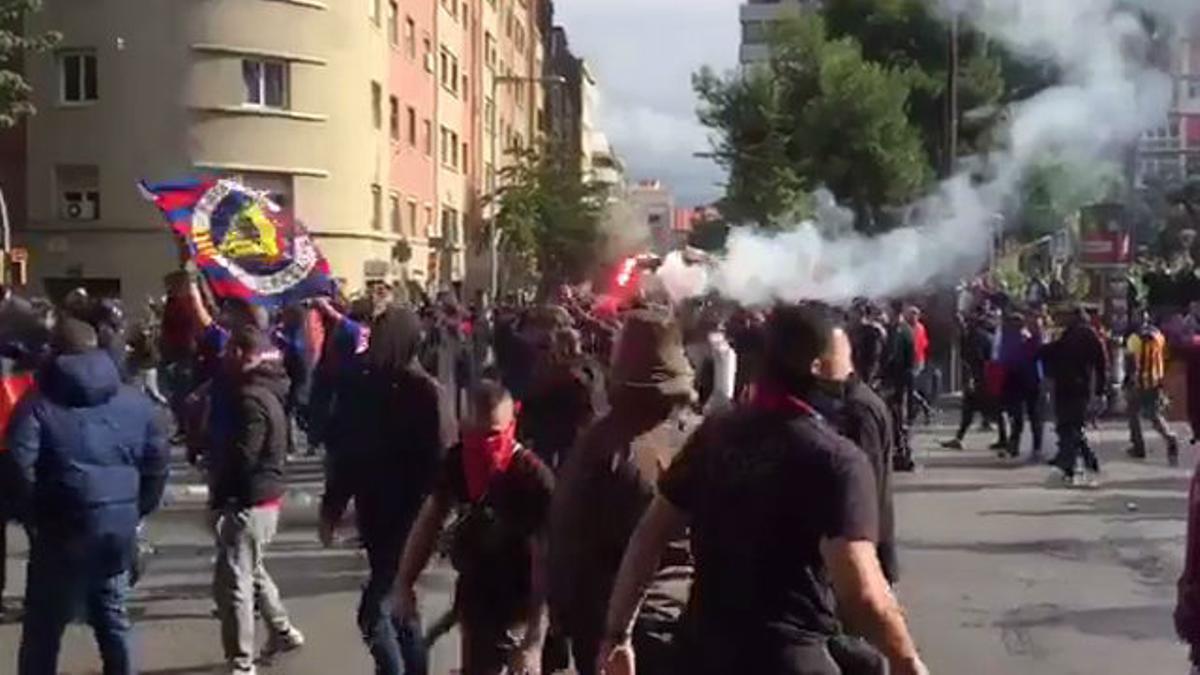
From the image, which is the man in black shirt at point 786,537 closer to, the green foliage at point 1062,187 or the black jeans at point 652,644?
the black jeans at point 652,644

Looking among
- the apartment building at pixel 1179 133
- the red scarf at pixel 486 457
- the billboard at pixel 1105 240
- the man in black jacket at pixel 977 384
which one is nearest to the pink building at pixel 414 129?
the billboard at pixel 1105 240

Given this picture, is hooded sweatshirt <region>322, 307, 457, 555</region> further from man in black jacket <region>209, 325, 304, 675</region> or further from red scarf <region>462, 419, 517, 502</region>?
red scarf <region>462, 419, 517, 502</region>

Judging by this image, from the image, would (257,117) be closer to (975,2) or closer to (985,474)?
(975,2)

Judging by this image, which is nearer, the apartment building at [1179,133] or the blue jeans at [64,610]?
the blue jeans at [64,610]

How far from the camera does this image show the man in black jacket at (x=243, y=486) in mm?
8289

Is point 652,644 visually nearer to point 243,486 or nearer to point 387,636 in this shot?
point 387,636

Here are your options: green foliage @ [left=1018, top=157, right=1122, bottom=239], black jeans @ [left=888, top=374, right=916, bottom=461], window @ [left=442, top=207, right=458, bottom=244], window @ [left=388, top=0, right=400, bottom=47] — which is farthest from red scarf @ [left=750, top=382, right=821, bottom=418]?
window @ [left=442, top=207, right=458, bottom=244]

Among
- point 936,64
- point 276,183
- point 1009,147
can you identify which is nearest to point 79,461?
point 1009,147

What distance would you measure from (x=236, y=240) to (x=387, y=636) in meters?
10.2

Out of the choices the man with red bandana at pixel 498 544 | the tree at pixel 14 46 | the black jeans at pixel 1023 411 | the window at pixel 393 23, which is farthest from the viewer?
the window at pixel 393 23

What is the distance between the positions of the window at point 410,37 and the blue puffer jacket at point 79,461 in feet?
137

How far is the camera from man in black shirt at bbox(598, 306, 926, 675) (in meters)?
4.50

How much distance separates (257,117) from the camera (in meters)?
38.2

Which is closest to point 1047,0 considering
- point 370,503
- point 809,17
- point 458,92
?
point 370,503
